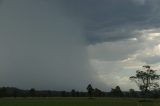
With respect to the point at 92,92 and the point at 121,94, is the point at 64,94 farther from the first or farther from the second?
the point at 121,94

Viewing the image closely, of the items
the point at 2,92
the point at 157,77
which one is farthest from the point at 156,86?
the point at 2,92

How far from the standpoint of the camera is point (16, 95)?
17075 cm

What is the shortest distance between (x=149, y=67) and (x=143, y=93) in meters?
10.2

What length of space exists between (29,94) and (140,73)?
252ft

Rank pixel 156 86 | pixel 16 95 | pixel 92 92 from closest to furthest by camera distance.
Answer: pixel 156 86, pixel 16 95, pixel 92 92

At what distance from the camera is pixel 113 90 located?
640ft

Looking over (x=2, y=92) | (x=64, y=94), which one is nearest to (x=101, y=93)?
(x=64, y=94)

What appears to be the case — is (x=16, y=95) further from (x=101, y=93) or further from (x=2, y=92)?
(x=101, y=93)

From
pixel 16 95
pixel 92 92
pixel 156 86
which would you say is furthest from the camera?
pixel 92 92

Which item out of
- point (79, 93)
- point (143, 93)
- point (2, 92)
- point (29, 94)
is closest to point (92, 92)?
point (79, 93)

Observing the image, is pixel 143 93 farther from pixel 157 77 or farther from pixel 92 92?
pixel 92 92

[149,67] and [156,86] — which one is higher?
[149,67]

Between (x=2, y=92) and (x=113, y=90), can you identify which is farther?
(x=113, y=90)

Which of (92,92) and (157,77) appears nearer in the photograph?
(157,77)
